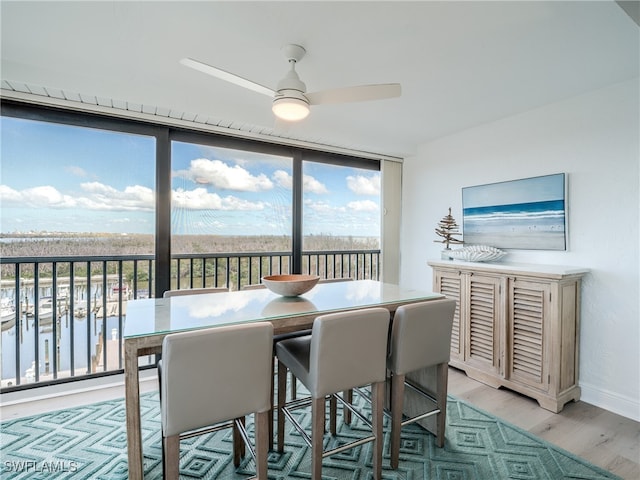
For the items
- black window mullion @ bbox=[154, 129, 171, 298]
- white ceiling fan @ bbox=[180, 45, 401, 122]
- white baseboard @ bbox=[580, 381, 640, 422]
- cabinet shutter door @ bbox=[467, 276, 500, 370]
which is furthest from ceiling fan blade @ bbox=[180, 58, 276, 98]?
white baseboard @ bbox=[580, 381, 640, 422]

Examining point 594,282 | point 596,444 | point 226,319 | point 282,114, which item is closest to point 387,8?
point 282,114

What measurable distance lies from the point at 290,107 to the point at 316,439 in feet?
5.73

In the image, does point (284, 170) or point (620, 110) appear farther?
point (284, 170)

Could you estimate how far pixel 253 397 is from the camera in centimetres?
141

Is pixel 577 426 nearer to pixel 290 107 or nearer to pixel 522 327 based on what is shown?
pixel 522 327

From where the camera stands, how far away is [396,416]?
69.2 inches

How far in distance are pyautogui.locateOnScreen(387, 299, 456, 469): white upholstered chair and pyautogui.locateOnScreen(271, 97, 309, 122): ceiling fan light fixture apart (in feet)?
4.13

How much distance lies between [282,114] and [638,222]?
262 centimetres

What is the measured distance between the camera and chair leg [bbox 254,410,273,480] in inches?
56.3

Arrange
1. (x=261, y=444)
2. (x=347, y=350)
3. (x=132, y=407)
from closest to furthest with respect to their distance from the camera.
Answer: (x=132, y=407), (x=261, y=444), (x=347, y=350)

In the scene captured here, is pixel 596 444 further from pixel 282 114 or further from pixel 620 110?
pixel 282 114

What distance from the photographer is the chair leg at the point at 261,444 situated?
1430mm

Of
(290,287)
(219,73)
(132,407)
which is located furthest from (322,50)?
(132,407)

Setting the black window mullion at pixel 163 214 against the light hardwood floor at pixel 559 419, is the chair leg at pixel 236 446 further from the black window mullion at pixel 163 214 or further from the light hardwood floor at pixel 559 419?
the black window mullion at pixel 163 214
